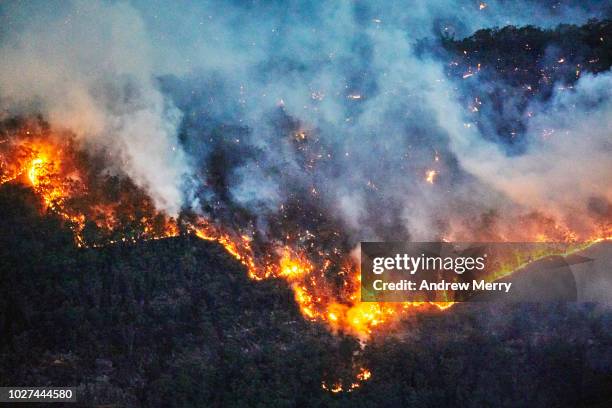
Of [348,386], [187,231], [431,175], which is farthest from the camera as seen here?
[431,175]

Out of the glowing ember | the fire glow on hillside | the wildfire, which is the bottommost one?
the wildfire

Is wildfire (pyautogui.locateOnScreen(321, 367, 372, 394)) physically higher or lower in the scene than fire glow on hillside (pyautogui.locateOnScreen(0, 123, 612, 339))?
lower

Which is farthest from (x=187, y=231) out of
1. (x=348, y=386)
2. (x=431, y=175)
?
(x=431, y=175)

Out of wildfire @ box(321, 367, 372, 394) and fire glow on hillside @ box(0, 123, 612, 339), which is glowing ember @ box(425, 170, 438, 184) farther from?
wildfire @ box(321, 367, 372, 394)

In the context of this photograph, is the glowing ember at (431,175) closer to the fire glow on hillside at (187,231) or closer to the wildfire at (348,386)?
the fire glow on hillside at (187,231)

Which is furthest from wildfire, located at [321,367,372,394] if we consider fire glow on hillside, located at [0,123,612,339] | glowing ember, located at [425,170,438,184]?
glowing ember, located at [425,170,438,184]

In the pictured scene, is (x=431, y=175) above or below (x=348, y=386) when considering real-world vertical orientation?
above

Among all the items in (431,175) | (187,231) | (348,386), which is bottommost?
(348,386)

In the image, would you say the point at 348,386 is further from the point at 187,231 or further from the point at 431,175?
the point at 431,175

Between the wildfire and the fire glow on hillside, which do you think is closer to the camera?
the wildfire

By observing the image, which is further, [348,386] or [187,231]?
[187,231]

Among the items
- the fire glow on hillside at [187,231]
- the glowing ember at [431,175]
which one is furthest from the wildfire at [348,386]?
Answer: the glowing ember at [431,175]

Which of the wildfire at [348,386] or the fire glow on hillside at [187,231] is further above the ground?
the fire glow on hillside at [187,231]
